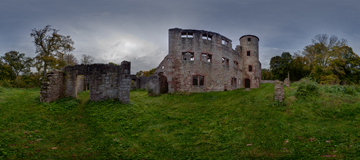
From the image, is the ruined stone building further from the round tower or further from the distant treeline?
the distant treeline

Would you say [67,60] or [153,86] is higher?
[67,60]

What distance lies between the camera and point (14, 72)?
29.6 metres

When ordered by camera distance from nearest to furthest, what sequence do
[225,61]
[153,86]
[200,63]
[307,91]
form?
[307,91], [153,86], [200,63], [225,61]

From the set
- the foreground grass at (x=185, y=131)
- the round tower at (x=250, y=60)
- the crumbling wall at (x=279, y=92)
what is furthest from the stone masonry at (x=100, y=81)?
the round tower at (x=250, y=60)

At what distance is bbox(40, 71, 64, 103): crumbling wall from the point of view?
38.6ft

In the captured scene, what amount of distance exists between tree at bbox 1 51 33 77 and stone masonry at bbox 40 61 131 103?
24.5 m

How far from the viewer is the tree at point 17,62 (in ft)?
97.9

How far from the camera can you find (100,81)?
1301 cm

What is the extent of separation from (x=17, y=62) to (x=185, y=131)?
121 feet

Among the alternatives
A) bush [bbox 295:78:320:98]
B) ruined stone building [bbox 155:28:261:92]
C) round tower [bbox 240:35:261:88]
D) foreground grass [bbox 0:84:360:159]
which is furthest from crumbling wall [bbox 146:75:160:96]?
round tower [bbox 240:35:261:88]

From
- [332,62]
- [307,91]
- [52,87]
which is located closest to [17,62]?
[52,87]

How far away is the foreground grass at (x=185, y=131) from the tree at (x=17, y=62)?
84.3 feet

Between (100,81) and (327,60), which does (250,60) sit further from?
(100,81)

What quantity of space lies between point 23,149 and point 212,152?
6090 mm
